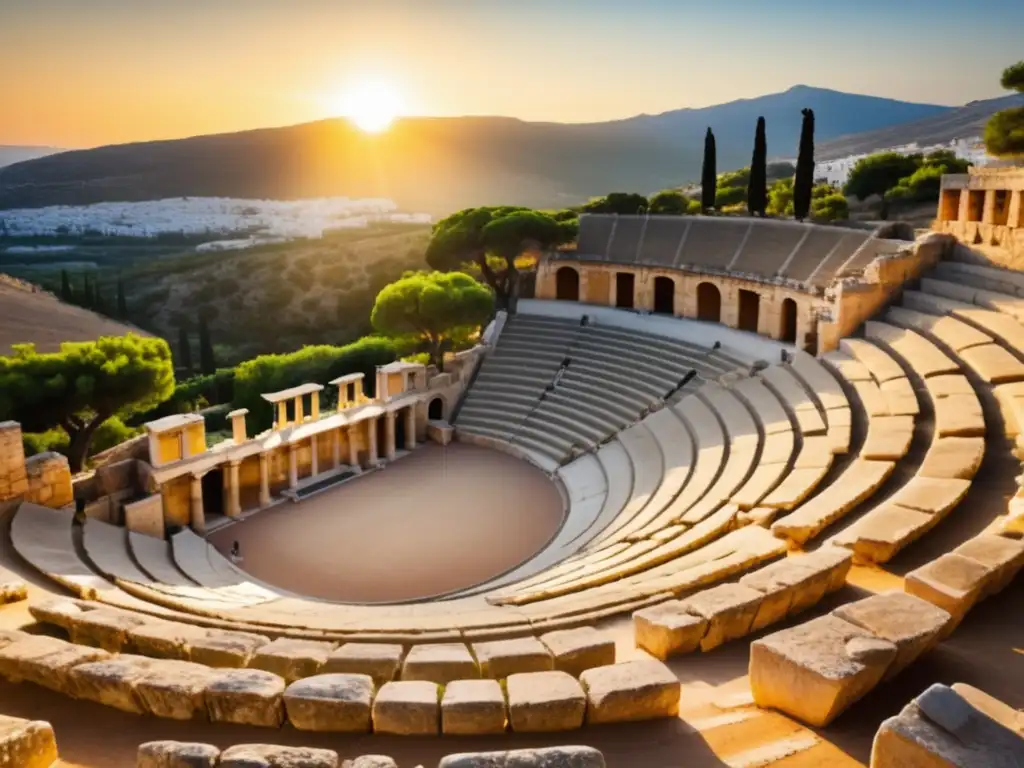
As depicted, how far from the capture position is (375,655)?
6750 mm

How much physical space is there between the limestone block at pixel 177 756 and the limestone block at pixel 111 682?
147cm

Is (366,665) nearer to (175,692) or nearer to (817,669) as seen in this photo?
(175,692)

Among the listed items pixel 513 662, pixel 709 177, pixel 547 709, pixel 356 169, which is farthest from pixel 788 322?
pixel 356 169

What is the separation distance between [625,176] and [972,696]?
518ft

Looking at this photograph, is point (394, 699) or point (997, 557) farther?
point (997, 557)

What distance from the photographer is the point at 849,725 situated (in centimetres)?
570

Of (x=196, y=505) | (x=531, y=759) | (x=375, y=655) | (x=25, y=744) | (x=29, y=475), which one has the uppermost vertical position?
(x=531, y=759)

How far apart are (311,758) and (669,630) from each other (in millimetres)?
3654

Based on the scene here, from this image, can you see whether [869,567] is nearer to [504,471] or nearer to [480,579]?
[480,579]

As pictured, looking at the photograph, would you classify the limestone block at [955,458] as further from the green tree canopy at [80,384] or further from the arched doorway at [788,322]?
the green tree canopy at [80,384]

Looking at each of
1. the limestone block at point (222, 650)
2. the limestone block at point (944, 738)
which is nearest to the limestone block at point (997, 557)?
the limestone block at point (944, 738)

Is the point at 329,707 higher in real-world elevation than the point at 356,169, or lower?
lower

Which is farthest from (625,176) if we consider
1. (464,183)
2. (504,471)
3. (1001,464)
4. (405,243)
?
(1001,464)

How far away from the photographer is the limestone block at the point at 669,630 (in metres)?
7.19
